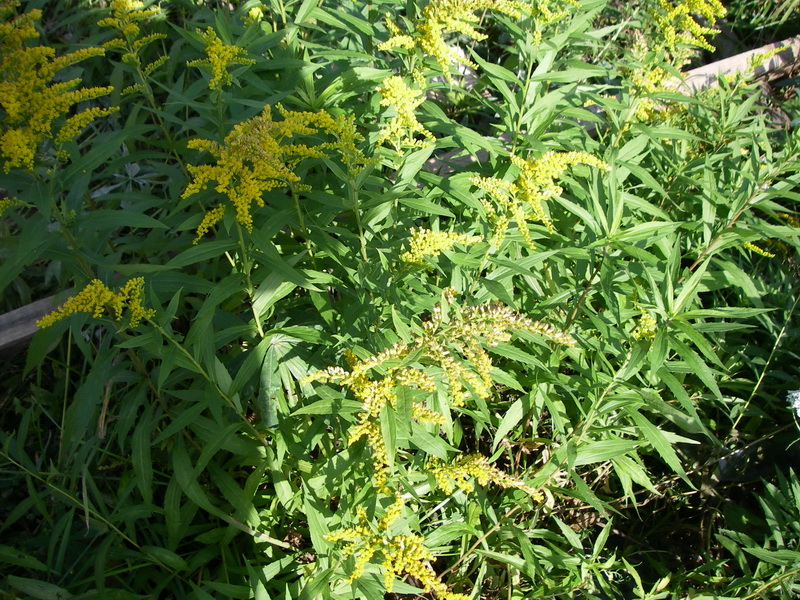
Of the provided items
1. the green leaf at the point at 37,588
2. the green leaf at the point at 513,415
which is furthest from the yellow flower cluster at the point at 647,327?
the green leaf at the point at 37,588

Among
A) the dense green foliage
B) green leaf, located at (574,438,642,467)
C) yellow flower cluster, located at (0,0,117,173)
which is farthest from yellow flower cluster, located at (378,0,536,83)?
green leaf, located at (574,438,642,467)

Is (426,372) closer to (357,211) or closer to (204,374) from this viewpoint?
(357,211)

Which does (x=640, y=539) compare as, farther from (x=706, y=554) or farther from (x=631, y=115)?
(x=631, y=115)

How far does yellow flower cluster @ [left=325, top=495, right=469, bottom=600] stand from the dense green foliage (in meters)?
0.02

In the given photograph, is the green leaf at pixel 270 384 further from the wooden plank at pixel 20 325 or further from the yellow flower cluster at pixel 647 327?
the wooden plank at pixel 20 325

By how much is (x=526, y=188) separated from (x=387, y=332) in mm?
808

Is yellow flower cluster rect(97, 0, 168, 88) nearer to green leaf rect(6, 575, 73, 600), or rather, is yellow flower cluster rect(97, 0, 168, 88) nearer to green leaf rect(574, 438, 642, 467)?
green leaf rect(6, 575, 73, 600)

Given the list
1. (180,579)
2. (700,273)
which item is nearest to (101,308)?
(180,579)

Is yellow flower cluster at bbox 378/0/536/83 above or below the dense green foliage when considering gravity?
above

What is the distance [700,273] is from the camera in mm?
2309

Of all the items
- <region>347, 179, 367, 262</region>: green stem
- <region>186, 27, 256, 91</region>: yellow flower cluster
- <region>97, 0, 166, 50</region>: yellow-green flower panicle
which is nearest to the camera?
<region>186, 27, 256, 91</region>: yellow flower cluster

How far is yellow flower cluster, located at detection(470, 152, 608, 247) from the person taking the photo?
2260mm

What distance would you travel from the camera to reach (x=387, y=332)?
238 centimetres

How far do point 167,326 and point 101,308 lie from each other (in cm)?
22
